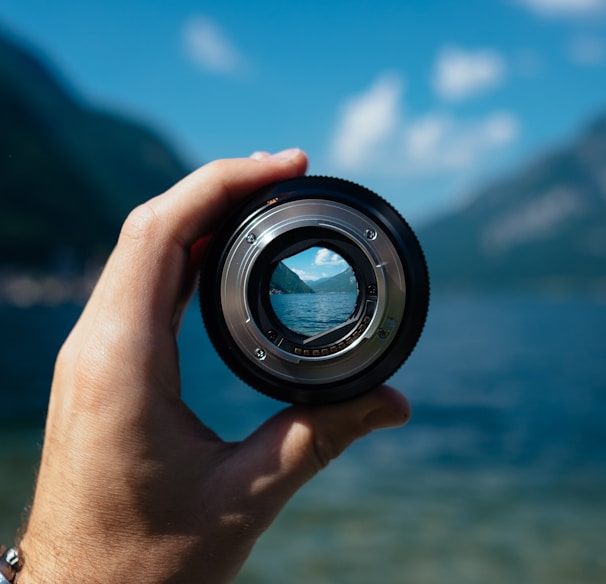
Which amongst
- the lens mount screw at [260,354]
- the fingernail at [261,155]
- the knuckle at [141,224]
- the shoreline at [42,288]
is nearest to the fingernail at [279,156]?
the fingernail at [261,155]

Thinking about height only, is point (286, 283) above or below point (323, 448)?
above

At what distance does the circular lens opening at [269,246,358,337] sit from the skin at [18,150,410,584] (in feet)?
1.21

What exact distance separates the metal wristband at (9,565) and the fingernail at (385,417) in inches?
49.2

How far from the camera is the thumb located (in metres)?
2.39

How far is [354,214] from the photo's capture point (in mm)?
2238

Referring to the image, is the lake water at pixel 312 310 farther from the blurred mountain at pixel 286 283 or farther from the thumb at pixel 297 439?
the thumb at pixel 297 439

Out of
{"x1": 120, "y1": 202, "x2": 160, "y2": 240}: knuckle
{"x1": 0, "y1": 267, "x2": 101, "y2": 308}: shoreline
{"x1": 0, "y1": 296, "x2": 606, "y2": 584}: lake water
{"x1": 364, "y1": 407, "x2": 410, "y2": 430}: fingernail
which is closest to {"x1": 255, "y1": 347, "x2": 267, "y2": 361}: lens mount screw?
{"x1": 364, "y1": 407, "x2": 410, "y2": 430}: fingernail

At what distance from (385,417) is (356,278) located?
1.88 ft

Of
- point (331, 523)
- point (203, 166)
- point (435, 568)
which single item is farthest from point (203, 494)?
point (331, 523)

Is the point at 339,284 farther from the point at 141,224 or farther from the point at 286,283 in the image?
the point at 141,224

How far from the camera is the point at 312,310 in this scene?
215 centimetres

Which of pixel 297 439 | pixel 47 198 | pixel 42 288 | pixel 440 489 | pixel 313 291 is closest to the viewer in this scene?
pixel 313 291

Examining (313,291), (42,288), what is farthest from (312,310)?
(42,288)

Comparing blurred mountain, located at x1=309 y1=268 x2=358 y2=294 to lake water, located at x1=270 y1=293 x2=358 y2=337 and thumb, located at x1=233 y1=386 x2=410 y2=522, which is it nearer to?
lake water, located at x1=270 y1=293 x2=358 y2=337
